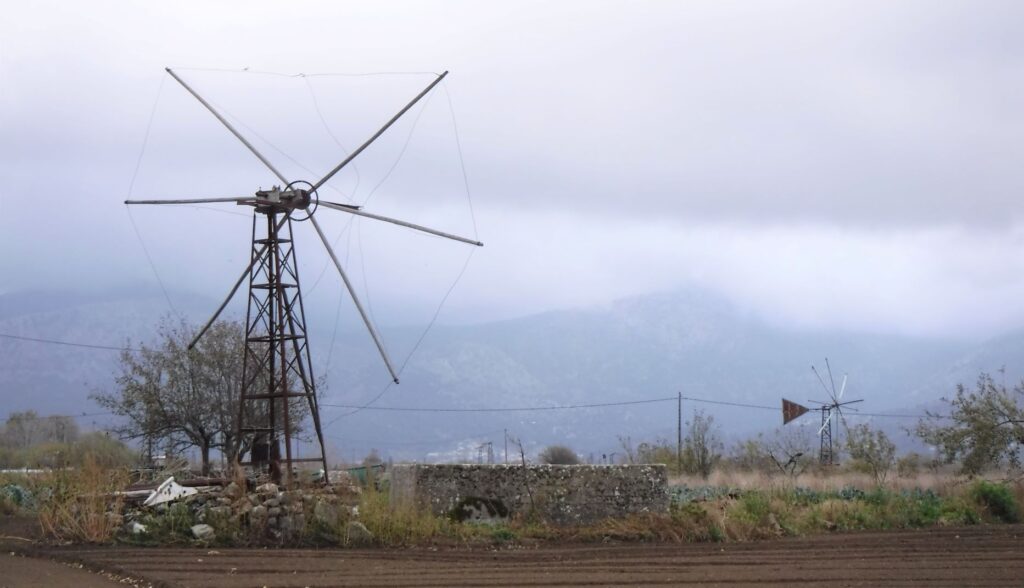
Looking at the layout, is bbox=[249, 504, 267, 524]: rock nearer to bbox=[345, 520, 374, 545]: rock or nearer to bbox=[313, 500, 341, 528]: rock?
bbox=[313, 500, 341, 528]: rock

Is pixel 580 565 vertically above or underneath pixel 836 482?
underneath

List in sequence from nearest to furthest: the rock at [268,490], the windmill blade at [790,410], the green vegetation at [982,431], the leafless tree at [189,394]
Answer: the rock at [268,490], the green vegetation at [982,431], the leafless tree at [189,394], the windmill blade at [790,410]

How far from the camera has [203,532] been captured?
22.7m

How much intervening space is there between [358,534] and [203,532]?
10.2ft

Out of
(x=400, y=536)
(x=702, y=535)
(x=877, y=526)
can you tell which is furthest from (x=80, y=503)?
(x=877, y=526)

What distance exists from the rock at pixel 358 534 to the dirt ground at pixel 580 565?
0.73 meters

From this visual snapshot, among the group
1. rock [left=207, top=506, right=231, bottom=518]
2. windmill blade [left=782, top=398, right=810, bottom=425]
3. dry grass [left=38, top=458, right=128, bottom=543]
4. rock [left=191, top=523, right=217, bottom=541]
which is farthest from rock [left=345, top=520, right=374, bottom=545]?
windmill blade [left=782, top=398, right=810, bottom=425]

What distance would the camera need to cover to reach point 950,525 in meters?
27.7

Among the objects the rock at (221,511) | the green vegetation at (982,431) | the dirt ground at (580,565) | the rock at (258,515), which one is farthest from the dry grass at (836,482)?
the rock at (221,511)

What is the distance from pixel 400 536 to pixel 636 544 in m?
5.00

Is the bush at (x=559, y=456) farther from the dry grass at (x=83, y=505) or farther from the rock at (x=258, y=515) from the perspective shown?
the dry grass at (x=83, y=505)

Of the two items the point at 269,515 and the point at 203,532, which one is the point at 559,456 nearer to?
the point at 269,515

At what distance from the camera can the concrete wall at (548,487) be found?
25141 millimetres

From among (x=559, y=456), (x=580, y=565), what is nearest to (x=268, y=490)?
(x=580, y=565)
